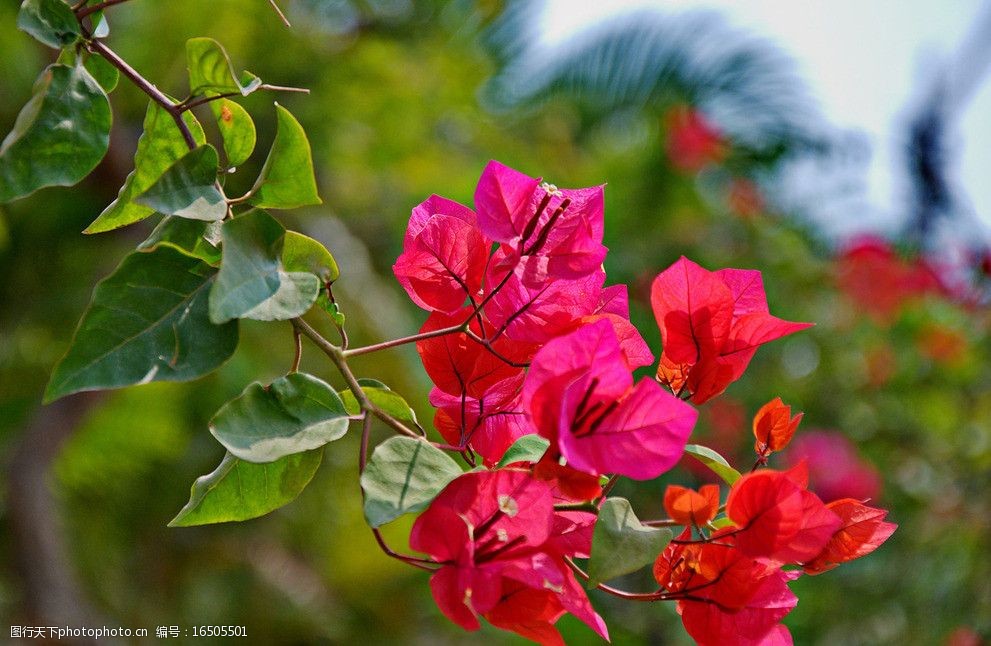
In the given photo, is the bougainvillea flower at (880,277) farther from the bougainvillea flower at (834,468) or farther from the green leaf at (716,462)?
the green leaf at (716,462)

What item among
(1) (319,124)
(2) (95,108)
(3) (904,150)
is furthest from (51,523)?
(3) (904,150)

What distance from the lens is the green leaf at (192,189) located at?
29 centimetres

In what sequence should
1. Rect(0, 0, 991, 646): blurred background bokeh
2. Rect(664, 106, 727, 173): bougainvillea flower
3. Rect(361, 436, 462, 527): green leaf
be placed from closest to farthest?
Rect(361, 436, 462, 527): green leaf, Rect(0, 0, 991, 646): blurred background bokeh, Rect(664, 106, 727, 173): bougainvillea flower

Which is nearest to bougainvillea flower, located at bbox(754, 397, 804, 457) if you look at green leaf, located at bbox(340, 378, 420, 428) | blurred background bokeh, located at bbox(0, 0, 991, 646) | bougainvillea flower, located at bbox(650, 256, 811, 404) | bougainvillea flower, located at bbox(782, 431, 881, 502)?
bougainvillea flower, located at bbox(650, 256, 811, 404)

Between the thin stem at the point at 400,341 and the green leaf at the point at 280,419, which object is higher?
the thin stem at the point at 400,341

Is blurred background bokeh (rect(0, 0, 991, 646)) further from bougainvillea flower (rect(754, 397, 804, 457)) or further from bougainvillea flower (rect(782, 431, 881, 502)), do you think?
bougainvillea flower (rect(754, 397, 804, 457))

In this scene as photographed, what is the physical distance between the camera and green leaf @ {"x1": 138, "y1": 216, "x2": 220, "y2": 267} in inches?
12.4

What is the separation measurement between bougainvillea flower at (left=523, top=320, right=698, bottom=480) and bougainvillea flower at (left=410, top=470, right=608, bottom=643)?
20 mm

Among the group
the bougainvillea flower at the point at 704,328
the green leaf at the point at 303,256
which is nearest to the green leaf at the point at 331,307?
the green leaf at the point at 303,256

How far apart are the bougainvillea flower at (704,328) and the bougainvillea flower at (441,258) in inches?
2.7

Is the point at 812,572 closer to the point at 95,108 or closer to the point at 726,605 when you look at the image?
the point at 726,605

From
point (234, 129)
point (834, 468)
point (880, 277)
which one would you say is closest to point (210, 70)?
point (234, 129)

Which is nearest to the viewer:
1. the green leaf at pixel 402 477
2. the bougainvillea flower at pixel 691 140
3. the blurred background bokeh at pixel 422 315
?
the green leaf at pixel 402 477

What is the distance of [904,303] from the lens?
2025mm
